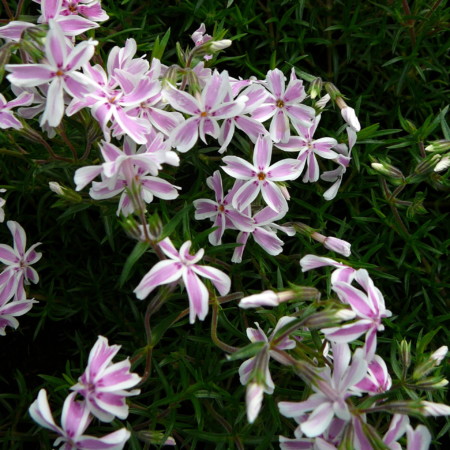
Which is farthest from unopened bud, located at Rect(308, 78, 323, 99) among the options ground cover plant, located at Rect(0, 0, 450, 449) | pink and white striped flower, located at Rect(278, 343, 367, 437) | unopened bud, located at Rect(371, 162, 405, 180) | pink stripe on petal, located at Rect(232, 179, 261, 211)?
pink and white striped flower, located at Rect(278, 343, 367, 437)

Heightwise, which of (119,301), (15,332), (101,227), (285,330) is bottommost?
(15,332)

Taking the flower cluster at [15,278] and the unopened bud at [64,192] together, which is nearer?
the unopened bud at [64,192]

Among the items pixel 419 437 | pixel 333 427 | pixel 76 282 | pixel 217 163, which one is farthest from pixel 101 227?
pixel 419 437

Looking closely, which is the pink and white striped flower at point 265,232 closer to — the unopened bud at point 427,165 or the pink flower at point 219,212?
the pink flower at point 219,212

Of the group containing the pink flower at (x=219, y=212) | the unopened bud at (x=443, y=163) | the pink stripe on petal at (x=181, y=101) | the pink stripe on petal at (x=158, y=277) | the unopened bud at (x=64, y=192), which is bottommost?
the pink flower at (x=219, y=212)

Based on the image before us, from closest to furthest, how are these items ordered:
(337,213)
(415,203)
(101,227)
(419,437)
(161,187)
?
(419,437) < (161,187) < (415,203) < (101,227) < (337,213)

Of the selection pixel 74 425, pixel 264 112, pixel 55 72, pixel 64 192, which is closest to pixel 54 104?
pixel 55 72

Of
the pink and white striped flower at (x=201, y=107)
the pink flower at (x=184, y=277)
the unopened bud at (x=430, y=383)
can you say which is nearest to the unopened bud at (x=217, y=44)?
the pink and white striped flower at (x=201, y=107)

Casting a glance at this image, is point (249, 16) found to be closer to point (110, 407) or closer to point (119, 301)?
point (119, 301)
